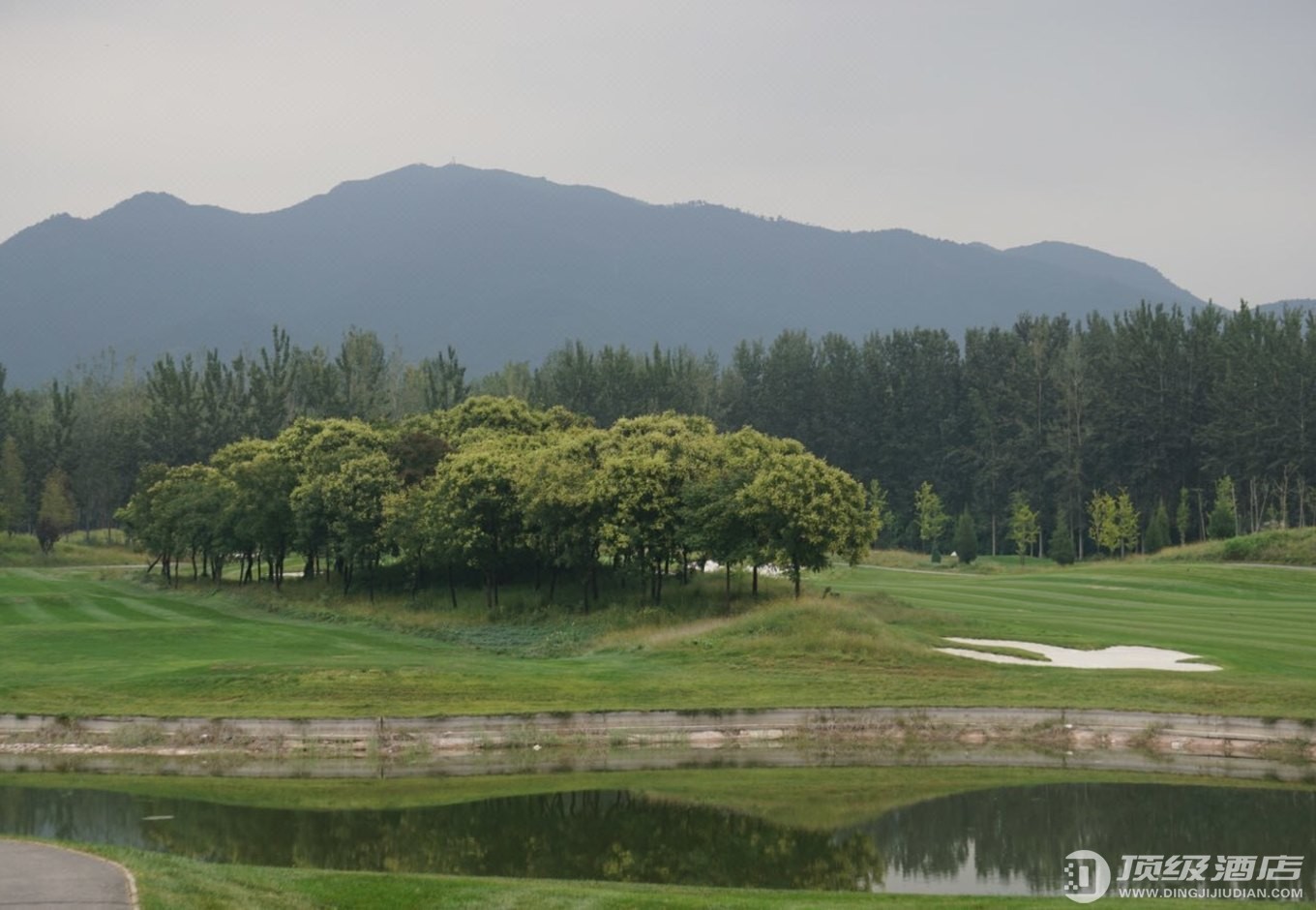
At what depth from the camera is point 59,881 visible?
18.2 m

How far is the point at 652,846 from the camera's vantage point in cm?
2752

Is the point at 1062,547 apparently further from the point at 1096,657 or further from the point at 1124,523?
the point at 1096,657

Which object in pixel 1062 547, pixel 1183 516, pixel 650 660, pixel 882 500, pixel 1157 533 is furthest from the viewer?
pixel 882 500

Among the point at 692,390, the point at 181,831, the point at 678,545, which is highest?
the point at 692,390

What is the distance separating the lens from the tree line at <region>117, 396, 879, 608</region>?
5662 cm

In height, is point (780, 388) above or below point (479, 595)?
above

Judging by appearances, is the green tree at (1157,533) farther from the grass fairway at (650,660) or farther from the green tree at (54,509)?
the green tree at (54,509)

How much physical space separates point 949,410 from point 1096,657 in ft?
322

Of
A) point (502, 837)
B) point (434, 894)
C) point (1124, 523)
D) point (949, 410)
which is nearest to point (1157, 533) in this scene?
point (1124, 523)

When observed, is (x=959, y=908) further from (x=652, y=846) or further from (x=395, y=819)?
(x=395, y=819)

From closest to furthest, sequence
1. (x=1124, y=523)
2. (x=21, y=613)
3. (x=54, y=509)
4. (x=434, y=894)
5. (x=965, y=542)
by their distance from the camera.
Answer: (x=434, y=894), (x=21, y=613), (x=1124, y=523), (x=965, y=542), (x=54, y=509)

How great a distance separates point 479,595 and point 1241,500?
269 feet

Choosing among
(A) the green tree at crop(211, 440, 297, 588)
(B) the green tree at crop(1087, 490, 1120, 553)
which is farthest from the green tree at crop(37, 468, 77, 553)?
(B) the green tree at crop(1087, 490, 1120, 553)

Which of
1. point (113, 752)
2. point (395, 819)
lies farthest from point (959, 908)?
point (113, 752)
